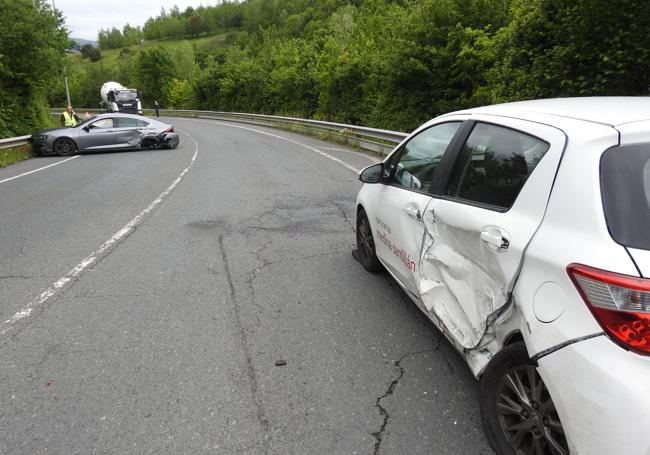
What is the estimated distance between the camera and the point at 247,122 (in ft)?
124

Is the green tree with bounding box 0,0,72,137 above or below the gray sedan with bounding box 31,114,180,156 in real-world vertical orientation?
above

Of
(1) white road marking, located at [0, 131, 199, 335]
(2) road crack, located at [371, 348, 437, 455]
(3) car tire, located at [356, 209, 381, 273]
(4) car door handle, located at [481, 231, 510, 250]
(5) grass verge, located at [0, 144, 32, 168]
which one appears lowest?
(5) grass verge, located at [0, 144, 32, 168]

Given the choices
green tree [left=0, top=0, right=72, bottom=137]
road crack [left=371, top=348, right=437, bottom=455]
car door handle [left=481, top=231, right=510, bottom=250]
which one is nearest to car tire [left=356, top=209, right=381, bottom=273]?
road crack [left=371, top=348, right=437, bottom=455]

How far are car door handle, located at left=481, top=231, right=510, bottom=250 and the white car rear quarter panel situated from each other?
167 millimetres

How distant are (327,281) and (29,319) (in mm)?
2668

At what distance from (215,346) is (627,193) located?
2.86m

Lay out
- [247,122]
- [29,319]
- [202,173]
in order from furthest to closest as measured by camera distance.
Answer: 1. [247,122]
2. [202,173]
3. [29,319]

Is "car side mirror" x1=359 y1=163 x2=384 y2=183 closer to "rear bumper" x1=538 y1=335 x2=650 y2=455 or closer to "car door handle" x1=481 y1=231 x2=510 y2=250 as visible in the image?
"car door handle" x1=481 y1=231 x2=510 y2=250

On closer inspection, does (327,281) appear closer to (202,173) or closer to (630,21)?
(630,21)

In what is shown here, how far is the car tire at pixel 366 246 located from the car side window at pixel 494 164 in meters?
1.75

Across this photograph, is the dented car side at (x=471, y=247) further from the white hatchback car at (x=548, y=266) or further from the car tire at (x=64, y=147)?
the car tire at (x=64, y=147)

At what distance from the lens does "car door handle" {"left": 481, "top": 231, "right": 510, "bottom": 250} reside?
244 centimetres

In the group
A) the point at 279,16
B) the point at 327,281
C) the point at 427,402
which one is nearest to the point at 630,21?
the point at 327,281

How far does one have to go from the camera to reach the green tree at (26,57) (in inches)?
721
